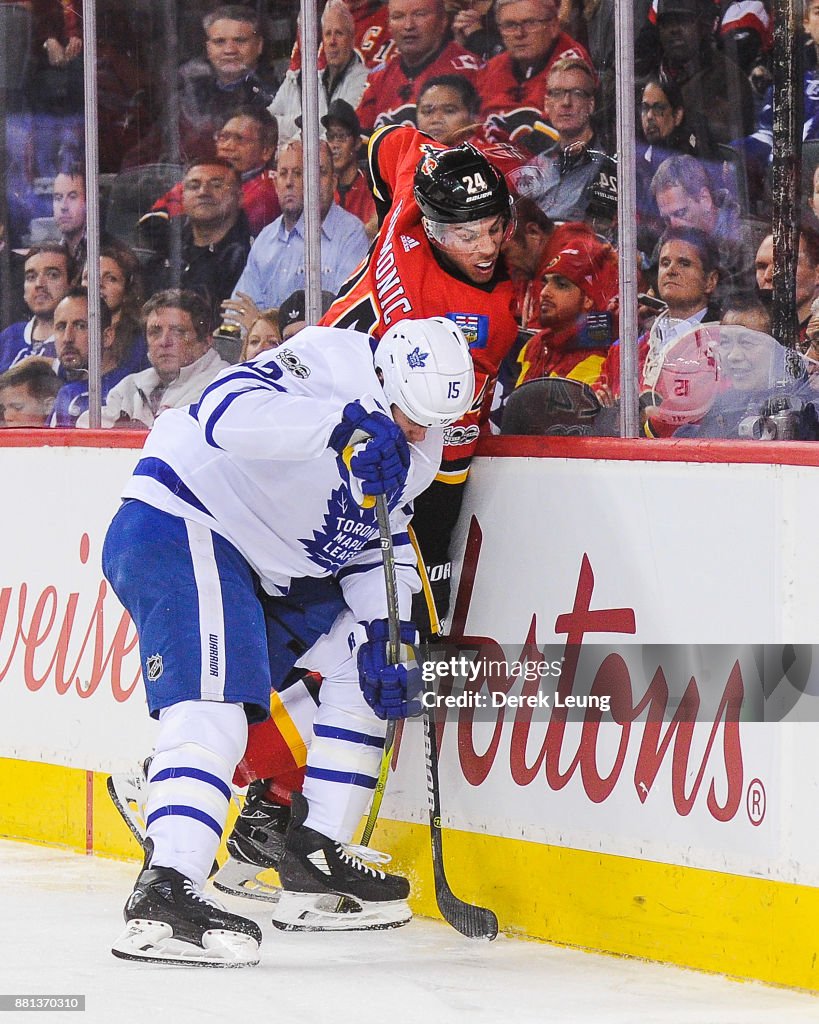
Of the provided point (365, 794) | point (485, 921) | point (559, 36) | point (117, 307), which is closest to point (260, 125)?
point (117, 307)

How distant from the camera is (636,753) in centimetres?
304

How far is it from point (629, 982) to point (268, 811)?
2.77 feet

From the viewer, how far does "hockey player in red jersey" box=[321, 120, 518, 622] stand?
131 inches

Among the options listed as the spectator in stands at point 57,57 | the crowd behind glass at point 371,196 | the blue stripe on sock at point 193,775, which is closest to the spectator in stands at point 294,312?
the crowd behind glass at point 371,196

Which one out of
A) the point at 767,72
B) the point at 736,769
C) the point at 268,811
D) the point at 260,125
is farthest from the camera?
the point at 260,125

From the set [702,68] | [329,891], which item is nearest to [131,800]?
[329,891]

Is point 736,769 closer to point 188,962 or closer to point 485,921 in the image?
point 485,921

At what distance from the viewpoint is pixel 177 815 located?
9.82 ft

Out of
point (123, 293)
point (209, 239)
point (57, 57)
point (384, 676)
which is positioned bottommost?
point (384, 676)

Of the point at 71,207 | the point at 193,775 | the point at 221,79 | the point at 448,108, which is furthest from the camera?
the point at 71,207

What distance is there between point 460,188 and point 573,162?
313mm

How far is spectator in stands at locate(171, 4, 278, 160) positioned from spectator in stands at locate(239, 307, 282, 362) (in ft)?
1.48

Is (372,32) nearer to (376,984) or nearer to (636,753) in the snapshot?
(636,753)

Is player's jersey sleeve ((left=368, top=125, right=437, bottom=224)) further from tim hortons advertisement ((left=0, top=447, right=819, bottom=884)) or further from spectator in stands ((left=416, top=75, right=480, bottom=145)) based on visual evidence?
tim hortons advertisement ((left=0, top=447, right=819, bottom=884))
